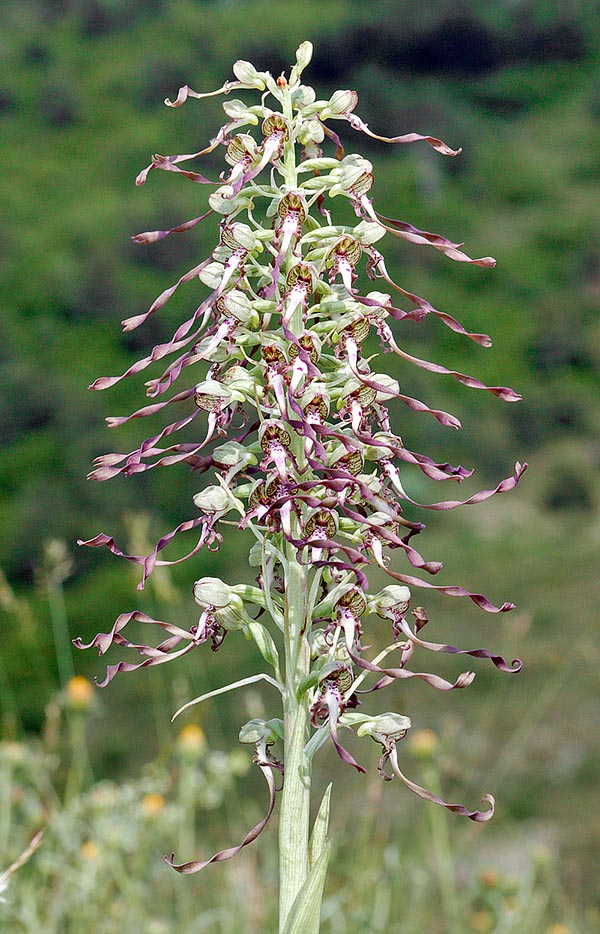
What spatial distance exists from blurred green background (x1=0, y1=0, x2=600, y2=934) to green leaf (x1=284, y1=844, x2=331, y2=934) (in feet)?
4.23

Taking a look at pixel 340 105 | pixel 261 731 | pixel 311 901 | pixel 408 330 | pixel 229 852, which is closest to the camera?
pixel 311 901

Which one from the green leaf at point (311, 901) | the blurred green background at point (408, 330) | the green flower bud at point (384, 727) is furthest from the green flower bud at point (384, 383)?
the blurred green background at point (408, 330)

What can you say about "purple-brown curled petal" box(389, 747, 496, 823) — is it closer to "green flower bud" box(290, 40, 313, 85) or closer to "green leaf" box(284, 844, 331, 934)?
"green leaf" box(284, 844, 331, 934)

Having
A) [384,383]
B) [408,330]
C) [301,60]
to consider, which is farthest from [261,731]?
[408,330]

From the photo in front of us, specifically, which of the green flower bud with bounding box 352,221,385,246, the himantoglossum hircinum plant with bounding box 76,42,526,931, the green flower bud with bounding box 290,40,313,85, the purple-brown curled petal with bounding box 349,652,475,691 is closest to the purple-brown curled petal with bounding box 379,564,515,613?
the himantoglossum hircinum plant with bounding box 76,42,526,931

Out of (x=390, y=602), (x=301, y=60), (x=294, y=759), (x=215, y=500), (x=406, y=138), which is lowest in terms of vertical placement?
(x=294, y=759)

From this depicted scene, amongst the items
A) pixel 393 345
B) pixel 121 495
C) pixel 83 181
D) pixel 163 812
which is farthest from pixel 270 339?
pixel 83 181

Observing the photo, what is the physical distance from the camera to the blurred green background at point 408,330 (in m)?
5.71

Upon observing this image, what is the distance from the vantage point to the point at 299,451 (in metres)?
1.53

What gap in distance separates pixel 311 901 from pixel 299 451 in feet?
2.12

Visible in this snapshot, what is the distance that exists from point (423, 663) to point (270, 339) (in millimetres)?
5566

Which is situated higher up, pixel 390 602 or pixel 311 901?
pixel 390 602

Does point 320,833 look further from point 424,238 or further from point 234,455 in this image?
point 424,238

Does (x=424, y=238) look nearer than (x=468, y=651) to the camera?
No
